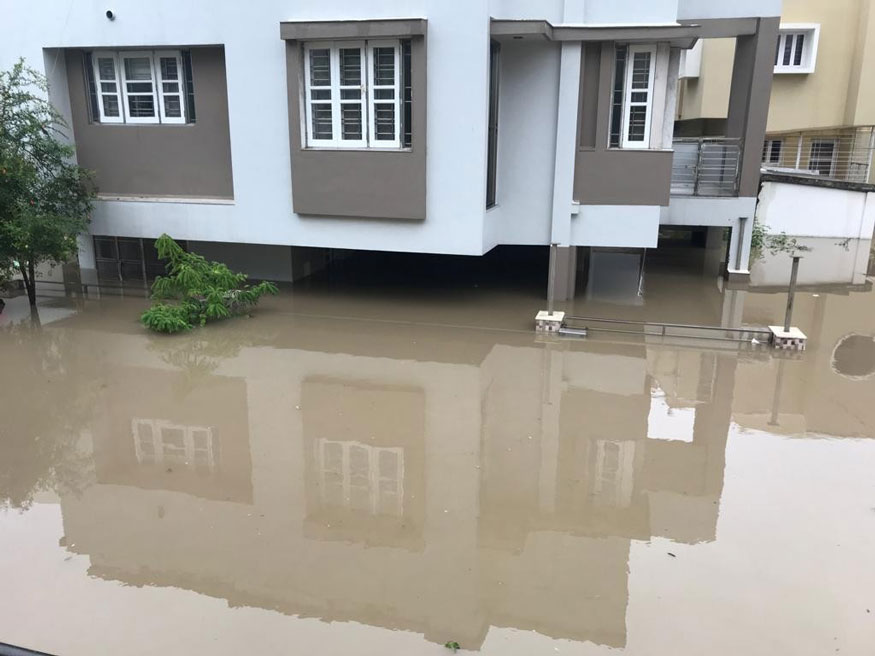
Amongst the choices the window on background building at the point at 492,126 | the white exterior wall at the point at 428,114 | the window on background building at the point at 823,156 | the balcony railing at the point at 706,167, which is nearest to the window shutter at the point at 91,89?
the white exterior wall at the point at 428,114

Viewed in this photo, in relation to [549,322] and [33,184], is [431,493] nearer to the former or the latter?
[549,322]

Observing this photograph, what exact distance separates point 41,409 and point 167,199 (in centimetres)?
542

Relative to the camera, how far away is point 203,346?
31.5 ft

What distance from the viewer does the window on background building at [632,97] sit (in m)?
10.8

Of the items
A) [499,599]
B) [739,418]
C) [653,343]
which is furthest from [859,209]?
[499,599]

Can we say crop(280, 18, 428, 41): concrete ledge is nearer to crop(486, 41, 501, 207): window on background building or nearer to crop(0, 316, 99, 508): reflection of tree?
crop(486, 41, 501, 207): window on background building

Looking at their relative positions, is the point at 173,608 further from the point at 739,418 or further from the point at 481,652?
the point at 739,418

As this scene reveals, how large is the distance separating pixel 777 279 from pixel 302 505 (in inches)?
479

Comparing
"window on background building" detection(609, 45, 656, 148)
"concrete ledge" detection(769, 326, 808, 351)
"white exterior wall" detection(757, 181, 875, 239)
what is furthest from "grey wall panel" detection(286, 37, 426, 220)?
"white exterior wall" detection(757, 181, 875, 239)

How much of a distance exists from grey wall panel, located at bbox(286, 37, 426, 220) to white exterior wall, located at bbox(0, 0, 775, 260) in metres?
0.19

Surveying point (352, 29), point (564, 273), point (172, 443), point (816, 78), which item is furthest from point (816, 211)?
point (172, 443)

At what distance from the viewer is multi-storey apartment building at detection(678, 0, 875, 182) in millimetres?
23047

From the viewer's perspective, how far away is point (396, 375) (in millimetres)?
8531

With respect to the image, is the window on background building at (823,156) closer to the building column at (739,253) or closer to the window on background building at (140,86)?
the building column at (739,253)
